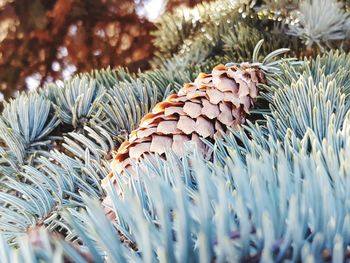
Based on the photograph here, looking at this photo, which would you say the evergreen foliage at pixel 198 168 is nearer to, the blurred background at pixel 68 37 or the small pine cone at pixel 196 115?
the small pine cone at pixel 196 115

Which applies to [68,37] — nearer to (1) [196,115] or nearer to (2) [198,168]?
(1) [196,115]

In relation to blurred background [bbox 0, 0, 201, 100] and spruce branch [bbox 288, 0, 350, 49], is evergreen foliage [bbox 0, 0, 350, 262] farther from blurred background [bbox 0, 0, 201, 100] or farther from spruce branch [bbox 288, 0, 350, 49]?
blurred background [bbox 0, 0, 201, 100]

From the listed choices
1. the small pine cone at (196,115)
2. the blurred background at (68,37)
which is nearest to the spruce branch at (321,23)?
the small pine cone at (196,115)

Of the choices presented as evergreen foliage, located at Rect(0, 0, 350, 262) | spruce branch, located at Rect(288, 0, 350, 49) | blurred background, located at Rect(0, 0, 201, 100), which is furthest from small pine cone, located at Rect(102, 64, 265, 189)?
blurred background, located at Rect(0, 0, 201, 100)

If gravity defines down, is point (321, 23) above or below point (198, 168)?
above

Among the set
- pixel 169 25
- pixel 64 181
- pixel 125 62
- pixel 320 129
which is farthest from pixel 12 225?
pixel 125 62

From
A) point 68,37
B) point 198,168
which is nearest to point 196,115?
point 198,168
